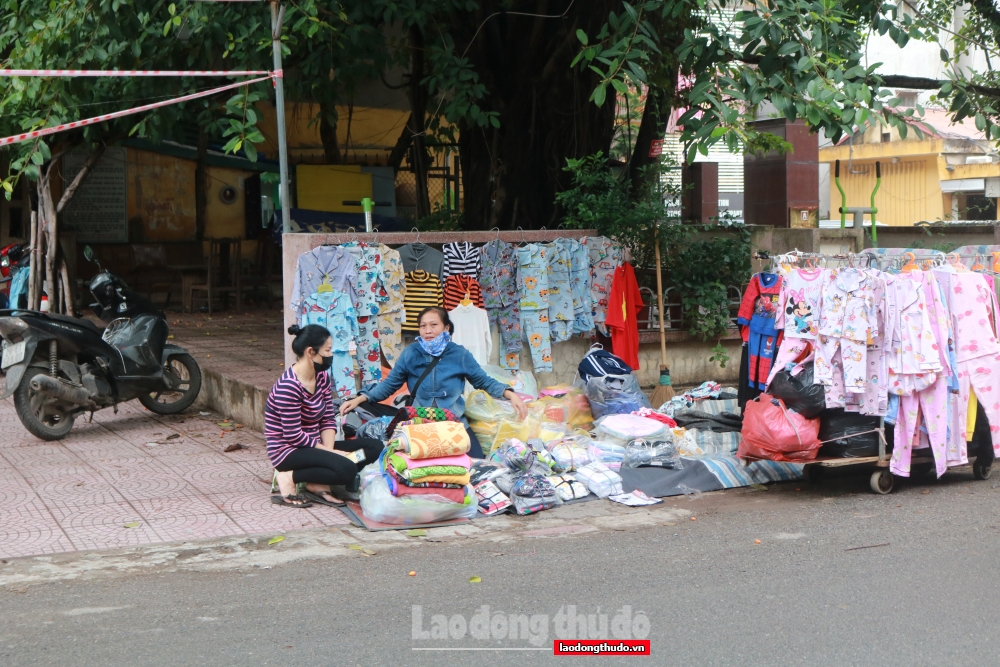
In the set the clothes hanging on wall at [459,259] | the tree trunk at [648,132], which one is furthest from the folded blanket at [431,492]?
the tree trunk at [648,132]

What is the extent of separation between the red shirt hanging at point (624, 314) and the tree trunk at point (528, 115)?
175 centimetres

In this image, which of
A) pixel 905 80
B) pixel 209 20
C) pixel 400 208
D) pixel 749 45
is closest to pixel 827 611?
pixel 749 45

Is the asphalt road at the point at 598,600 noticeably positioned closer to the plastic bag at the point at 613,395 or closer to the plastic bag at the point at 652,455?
the plastic bag at the point at 652,455

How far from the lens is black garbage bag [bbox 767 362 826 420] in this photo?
6.65 metres

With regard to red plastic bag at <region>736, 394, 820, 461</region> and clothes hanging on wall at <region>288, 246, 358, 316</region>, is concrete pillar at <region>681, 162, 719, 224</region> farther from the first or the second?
red plastic bag at <region>736, 394, 820, 461</region>

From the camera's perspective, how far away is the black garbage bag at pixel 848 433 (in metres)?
6.72

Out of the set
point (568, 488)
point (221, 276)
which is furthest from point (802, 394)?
point (221, 276)

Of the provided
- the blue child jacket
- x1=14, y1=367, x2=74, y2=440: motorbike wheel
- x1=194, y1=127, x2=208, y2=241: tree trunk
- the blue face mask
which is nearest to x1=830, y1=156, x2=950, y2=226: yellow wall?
x1=194, y1=127, x2=208, y2=241: tree trunk

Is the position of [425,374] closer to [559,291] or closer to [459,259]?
[459,259]

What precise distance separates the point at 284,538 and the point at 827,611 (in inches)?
120

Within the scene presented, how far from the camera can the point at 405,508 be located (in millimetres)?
6086

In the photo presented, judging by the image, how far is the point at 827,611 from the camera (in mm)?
4543

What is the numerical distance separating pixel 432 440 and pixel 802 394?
2479mm

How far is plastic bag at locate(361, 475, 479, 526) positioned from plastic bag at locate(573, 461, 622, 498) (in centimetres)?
103
